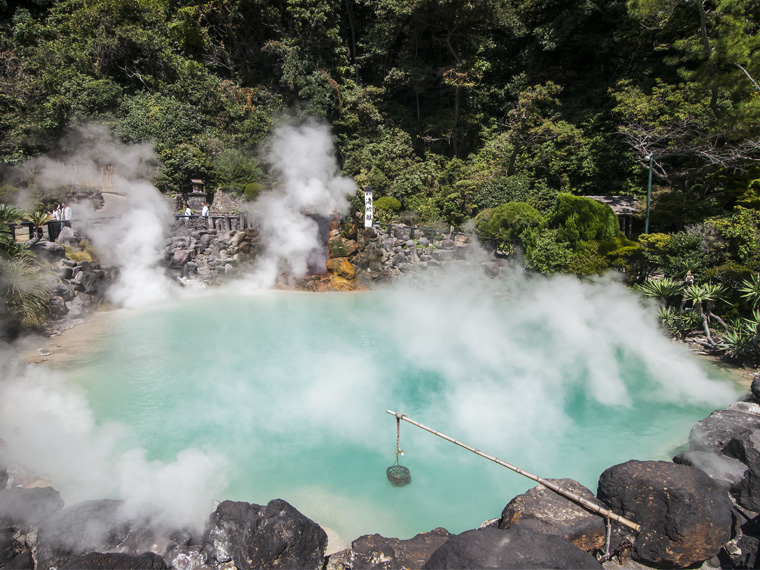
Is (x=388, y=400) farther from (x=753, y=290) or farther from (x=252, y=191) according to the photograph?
(x=252, y=191)

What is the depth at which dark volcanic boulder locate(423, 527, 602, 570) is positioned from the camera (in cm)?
302

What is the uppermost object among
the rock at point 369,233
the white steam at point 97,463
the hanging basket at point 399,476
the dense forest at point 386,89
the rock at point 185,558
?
the dense forest at point 386,89

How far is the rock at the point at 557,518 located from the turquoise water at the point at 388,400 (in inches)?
29.0

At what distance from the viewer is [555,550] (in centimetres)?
316

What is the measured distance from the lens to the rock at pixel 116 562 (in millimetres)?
3460

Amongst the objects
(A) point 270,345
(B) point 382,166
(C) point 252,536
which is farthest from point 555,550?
(B) point 382,166

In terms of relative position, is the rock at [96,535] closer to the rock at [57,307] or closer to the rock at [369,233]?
the rock at [57,307]

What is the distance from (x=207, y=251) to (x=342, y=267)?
12.1 feet

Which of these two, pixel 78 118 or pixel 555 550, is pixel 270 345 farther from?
pixel 78 118

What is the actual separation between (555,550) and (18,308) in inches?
363

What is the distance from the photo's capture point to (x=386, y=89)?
66.4 ft

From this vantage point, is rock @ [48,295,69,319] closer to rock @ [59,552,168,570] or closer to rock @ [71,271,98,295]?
rock @ [71,271,98,295]

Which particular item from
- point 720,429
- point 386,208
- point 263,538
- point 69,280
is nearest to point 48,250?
point 69,280

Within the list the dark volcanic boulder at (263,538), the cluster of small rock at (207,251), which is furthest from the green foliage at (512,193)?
the dark volcanic boulder at (263,538)
